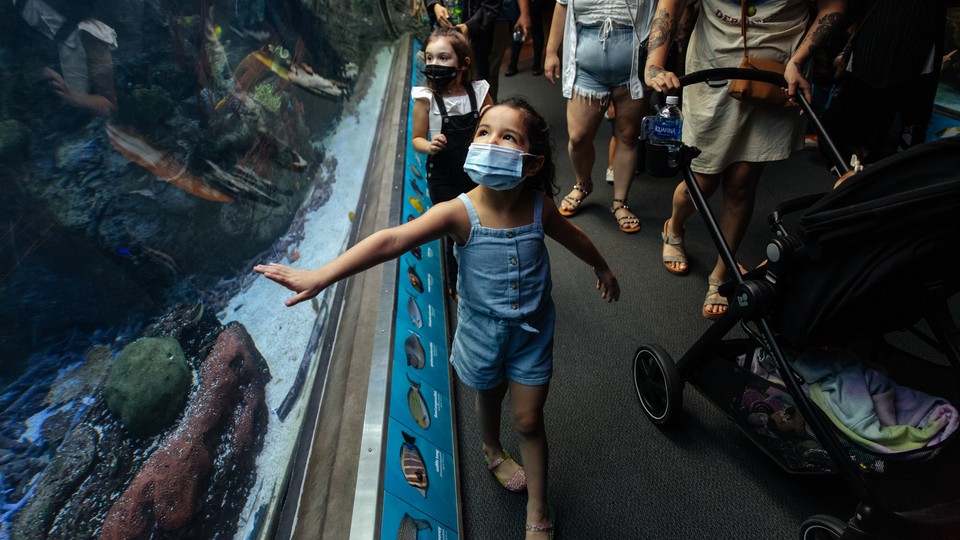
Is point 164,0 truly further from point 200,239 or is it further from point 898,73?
point 898,73

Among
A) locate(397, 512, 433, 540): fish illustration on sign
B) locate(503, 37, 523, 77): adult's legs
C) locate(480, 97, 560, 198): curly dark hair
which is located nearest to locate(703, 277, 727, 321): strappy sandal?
locate(480, 97, 560, 198): curly dark hair

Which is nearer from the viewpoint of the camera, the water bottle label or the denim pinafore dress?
the denim pinafore dress

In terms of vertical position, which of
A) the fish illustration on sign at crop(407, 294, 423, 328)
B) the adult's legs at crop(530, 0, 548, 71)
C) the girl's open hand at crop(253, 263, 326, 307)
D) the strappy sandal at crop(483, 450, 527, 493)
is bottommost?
the strappy sandal at crop(483, 450, 527, 493)

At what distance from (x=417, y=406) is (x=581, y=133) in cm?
193

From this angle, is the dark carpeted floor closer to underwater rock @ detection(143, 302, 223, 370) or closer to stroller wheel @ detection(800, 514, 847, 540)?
stroller wheel @ detection(800, 514, 847, 540)

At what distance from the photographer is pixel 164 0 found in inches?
54.8

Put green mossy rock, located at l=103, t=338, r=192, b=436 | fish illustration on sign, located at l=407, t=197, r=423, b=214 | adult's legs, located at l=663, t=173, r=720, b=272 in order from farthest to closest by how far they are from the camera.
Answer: fish illustration on sign, located at l=407, t=197, r=423, b=214, adult's legs, located at l=663, t=173, r=720, b=272, green mossy rock, located at l=103, t=338, r=192, b=436

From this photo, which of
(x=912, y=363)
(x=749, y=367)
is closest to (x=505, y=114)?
(x=749, y=367)

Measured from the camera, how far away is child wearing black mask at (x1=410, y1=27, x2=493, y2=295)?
83.5 inches

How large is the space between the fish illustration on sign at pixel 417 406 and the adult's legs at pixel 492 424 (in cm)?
19

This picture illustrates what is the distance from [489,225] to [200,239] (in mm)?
744

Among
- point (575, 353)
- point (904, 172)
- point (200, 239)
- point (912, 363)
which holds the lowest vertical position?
point (575, 353)

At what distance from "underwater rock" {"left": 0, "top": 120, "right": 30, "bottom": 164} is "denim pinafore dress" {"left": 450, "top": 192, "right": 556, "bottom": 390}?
2.80 ft

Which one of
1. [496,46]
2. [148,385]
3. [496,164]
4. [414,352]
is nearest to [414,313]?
[414,352]
